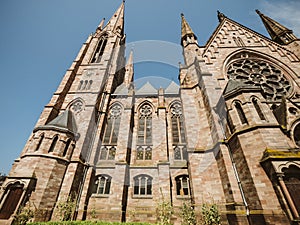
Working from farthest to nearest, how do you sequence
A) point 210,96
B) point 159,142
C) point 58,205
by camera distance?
1. point 159,142
2. point 210,96
3. point 58,205

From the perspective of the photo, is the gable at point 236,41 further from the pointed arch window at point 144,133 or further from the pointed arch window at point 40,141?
the pointed arch window at point 40,141

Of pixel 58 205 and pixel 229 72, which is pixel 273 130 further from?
pixel 58 205

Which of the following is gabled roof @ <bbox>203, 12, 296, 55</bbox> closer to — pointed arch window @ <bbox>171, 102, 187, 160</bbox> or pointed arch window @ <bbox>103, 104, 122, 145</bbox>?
pointed arch window @ <bbox>171, 102, 187, 160</bbox>

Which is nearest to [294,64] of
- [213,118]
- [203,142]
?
[213,118]

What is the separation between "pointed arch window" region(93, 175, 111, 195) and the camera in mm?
12586

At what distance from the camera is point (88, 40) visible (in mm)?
26188

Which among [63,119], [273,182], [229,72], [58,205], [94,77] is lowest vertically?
[58,205]

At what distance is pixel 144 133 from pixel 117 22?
2942 cm

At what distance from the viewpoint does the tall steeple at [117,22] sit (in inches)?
1223

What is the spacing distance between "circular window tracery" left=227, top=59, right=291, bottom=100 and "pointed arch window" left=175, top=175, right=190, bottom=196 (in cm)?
1025

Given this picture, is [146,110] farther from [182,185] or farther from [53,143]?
[53,143]

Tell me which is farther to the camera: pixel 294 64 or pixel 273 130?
pixel 294 64

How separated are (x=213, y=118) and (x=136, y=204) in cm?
894

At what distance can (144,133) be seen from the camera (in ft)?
54.3
